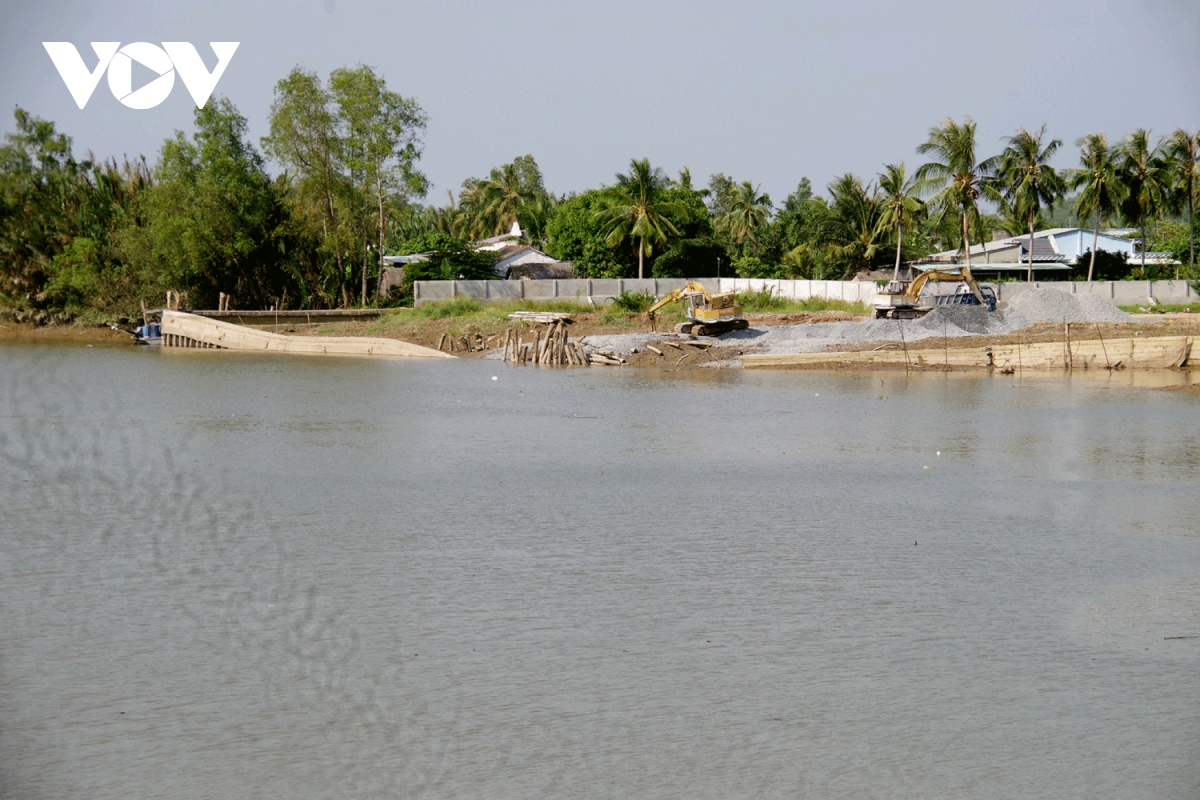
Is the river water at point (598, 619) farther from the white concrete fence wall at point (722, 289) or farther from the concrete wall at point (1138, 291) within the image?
the concrete wall at point (1138, 291)

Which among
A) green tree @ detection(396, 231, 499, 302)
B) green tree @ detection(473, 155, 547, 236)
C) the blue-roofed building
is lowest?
green tree @ detection(396, 231, 499, 302)

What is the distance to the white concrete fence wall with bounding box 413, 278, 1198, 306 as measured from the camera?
51344 millimetres

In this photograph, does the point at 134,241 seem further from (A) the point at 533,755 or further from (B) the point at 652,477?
(A) the point at 533,755

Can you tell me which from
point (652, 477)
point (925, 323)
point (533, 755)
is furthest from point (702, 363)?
point (533, 755)

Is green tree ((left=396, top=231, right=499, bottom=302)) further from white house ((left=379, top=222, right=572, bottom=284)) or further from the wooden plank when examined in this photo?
the wooden plank

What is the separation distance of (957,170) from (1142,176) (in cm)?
829

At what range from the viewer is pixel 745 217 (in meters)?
72.3

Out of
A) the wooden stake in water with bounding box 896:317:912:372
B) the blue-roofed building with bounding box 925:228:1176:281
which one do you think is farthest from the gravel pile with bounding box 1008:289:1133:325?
the blue-roofed building with bounding box 925:228:1176:281

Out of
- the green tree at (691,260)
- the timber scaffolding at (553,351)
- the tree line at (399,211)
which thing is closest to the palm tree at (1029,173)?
the tree line at (399,211)

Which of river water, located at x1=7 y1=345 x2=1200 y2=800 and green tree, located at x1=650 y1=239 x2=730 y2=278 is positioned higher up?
green tree, located at x1=650 y1=239 x2=730 y2=278

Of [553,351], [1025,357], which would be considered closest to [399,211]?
[553,351]

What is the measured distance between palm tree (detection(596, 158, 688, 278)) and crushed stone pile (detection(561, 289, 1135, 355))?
69.3ft

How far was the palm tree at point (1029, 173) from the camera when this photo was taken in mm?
56219

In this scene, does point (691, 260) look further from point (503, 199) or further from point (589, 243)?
point (503, 199)
